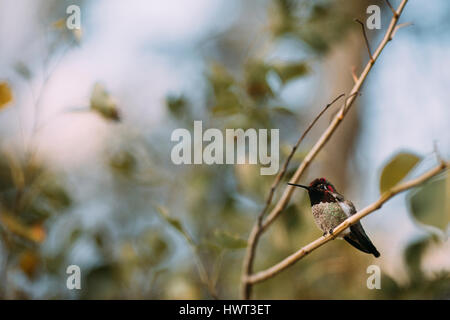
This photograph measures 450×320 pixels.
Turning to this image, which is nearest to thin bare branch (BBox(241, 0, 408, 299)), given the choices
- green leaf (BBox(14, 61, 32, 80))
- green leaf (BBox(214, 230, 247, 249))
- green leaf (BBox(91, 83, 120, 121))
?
green leaf (BBox(214, 230, 247, 249))

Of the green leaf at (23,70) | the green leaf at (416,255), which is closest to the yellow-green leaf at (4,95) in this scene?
the green leaf at (23,70)

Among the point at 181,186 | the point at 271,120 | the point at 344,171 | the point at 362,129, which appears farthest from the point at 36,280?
the point at 362,129

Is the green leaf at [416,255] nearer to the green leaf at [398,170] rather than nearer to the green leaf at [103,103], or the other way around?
the green leaf at [398,170]

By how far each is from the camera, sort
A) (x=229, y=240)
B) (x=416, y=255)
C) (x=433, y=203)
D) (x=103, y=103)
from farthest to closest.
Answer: (x=416, y=255)
(x=103, y=103)
(x=229, y=240)
(x=433, y=203)

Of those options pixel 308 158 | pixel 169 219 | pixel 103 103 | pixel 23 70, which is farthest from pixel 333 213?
pixel 23 70

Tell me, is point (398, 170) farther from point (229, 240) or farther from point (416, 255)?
point (416, 255)

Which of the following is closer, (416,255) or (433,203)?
(433,203)
